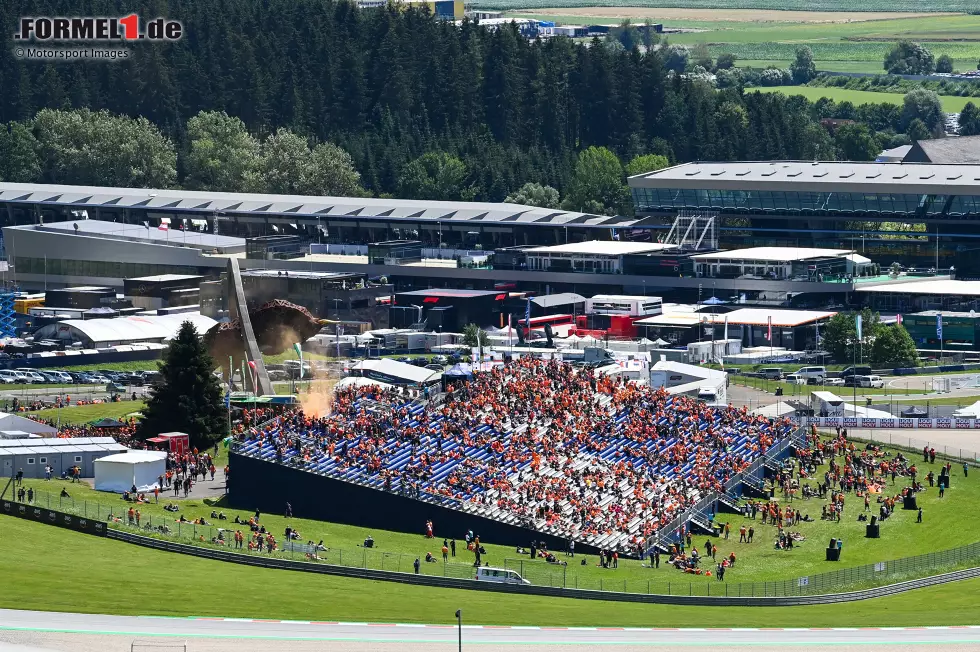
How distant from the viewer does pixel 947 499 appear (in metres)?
92.7

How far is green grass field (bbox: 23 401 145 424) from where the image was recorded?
4274 inches

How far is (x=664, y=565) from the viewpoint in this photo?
8000 centimetres

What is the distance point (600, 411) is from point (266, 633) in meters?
35.2

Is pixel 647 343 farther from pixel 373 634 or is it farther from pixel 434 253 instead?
pixel 373 634

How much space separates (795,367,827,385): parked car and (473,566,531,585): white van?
186 ft

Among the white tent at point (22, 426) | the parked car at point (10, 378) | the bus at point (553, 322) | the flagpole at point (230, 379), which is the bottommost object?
the parked car at point (10, 378)

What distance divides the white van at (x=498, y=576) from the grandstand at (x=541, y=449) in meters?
6.68

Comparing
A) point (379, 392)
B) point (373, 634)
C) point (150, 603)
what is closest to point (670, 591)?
point (373, 634)

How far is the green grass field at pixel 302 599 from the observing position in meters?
67.6

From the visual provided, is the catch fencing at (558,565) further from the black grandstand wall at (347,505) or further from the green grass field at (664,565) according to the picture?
the black grandstand wall at (347,505)

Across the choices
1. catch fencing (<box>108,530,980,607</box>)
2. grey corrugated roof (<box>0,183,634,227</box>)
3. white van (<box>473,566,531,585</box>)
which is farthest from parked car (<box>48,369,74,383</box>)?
white van (<box>473,566,531,585</box>)

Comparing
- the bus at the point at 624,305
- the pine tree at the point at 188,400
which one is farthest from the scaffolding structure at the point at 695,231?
the pine tree at the point at 188,400

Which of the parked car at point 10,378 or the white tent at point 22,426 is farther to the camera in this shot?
the parked car at point 10,378

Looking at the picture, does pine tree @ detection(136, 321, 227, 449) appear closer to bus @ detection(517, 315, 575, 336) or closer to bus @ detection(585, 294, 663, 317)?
bus @ detection(517, 315, 575, 336)
